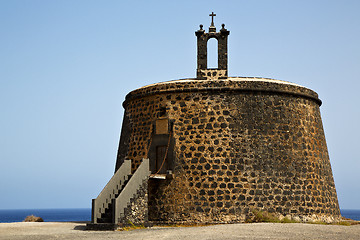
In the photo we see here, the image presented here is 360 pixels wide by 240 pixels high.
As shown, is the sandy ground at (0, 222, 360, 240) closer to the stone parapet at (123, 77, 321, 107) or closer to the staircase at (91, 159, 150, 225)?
the staircase at (91, 159, 150, 225)

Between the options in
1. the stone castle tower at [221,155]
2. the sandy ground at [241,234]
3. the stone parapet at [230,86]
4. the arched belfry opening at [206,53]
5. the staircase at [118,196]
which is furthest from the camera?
the arched belfry opening at [206,53]

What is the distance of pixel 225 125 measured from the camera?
17234mm

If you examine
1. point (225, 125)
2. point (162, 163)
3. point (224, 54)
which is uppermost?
point (224, 54)

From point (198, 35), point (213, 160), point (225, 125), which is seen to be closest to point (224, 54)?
point (198, 35)

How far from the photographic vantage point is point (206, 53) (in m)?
18.7

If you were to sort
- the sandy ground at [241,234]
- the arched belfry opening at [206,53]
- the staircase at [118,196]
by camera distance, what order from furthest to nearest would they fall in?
the arched belfry opening at [206,53], the staircase at [118,196], the sandy ground at [241,234]

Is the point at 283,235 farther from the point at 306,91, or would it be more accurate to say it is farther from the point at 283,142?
the point at 306,91

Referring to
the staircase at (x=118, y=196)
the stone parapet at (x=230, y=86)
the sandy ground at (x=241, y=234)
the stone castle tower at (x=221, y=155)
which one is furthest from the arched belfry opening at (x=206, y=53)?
the sandy ground at (x=241, y=234)

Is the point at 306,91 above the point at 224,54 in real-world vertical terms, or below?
below

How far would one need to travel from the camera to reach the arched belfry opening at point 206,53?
18203mm

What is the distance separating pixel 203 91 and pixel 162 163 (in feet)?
9.95

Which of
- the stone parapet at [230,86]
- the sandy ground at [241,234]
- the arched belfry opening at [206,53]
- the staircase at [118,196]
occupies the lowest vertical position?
the sandy ground at [241,234]

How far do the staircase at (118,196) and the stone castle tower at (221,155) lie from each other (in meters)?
0.03

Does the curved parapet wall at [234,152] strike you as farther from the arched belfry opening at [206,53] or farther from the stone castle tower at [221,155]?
the arched belfry opening at [206,53]
